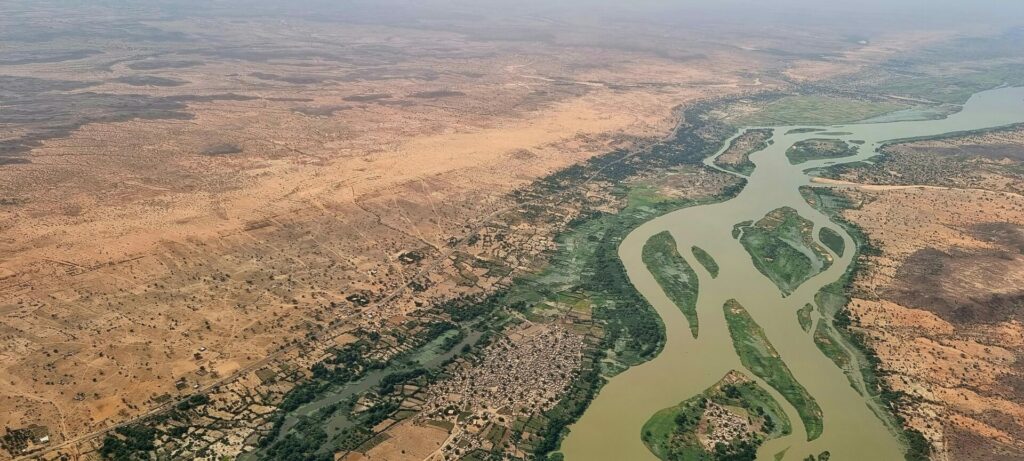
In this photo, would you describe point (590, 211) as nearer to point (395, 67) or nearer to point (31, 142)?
point (31, 142)

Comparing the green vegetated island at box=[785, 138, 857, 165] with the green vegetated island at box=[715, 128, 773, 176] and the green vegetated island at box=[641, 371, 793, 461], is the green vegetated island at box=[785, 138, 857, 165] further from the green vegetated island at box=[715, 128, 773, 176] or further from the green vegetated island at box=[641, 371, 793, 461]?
the green vegetated island at box=[641, 371, 793, 461]

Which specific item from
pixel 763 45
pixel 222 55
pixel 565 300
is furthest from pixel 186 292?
pixel 763 45

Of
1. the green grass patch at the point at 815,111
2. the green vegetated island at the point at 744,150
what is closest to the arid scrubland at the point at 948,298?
the green vegetated island at the point at 744,150

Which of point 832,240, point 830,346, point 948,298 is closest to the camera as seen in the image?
point 830,346

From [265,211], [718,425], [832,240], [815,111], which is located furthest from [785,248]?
[815,111]

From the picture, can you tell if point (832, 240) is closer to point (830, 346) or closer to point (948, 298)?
point (948, 298)

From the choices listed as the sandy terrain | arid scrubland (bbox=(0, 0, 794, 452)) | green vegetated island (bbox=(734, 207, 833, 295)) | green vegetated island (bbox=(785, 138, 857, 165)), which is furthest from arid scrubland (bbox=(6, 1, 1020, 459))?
green vegetated island (bbox=(785, 138, 857, 165))

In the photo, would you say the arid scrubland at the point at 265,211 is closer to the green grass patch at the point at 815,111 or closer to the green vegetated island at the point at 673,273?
the green vegetated island at the point at 673,273
